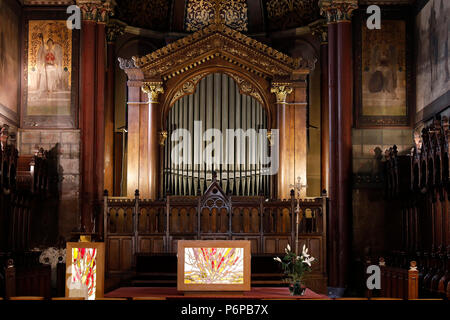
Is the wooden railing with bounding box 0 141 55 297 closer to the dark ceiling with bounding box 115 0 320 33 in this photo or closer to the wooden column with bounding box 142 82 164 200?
the wooden column with bounding box 142 82 164 200

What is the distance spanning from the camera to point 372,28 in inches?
795

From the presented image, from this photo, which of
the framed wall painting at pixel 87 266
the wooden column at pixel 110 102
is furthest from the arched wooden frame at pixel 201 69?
the framed wall painting at pixel 87 266

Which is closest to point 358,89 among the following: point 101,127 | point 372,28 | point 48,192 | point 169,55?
point 372,28

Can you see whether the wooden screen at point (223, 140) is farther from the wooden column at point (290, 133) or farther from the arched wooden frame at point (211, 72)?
the wooden column at point (290, 133)

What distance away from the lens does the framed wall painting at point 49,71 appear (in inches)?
776

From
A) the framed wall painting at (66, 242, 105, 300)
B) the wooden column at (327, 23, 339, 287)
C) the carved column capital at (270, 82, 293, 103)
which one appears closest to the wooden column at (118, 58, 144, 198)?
the carved column capital at (270, 82, 293, 103)

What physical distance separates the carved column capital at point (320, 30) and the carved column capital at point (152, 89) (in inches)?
205

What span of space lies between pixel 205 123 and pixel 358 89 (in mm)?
4316

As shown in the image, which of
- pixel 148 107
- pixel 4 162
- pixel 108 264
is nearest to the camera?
pixel 4 162

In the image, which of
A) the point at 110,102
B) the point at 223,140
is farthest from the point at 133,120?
the point at 223,140

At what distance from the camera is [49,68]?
1994cm

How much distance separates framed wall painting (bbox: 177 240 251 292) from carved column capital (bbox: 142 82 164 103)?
7.56 m

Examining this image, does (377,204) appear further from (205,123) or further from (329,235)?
(205,123)

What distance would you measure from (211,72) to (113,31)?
348 centimetres
